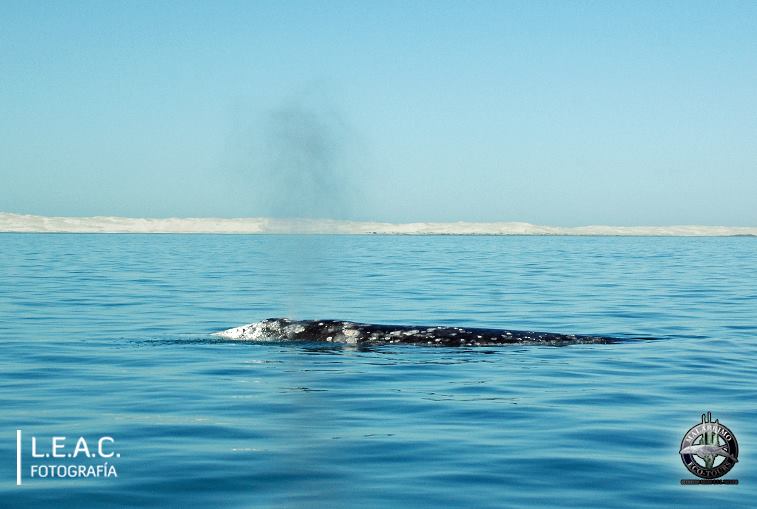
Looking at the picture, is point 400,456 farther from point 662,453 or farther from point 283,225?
point 283,225

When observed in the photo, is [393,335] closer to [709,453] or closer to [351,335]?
[351,335]

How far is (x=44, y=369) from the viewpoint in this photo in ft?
56.1

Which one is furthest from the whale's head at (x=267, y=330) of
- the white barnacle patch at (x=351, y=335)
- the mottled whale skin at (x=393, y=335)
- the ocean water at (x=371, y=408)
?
the white barnacle patch at (x=351, y=335)

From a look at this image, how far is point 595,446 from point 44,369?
10405 millimetres

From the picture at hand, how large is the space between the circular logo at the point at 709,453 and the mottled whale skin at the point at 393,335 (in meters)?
8.93

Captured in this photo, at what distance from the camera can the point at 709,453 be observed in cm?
1025

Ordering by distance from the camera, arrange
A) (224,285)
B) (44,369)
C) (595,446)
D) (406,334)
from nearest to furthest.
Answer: (595,446) < (44,369) < (406,334) < (224,285)

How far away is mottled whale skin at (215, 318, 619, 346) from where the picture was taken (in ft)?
65.5

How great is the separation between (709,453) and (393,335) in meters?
10.4

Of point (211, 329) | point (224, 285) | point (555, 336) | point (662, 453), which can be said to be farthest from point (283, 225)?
point (224, 285)

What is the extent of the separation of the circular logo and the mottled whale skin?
8932 millimetres

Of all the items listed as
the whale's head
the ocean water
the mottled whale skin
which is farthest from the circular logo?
the whale's head

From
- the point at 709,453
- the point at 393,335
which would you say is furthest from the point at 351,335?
the point at 709,453

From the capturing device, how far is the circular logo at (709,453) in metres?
9.87
